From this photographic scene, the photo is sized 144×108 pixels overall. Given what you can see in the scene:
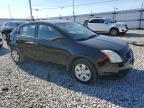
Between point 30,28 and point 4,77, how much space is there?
5.89 ft

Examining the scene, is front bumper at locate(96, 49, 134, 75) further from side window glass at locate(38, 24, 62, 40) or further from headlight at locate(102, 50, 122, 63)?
side window glass at locate(38, 24, 62, 40)

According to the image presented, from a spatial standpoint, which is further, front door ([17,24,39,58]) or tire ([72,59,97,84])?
front door ([17,24,39,58])

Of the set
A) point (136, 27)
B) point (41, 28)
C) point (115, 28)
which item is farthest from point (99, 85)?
point (136, 27)

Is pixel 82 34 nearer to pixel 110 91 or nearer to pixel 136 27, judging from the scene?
pixel 110 91

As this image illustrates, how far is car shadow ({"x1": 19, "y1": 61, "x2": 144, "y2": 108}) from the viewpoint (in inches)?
159

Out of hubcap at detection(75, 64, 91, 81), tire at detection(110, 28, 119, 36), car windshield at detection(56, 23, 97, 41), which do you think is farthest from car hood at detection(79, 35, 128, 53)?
tire at detection(110, 28, 119, 36)

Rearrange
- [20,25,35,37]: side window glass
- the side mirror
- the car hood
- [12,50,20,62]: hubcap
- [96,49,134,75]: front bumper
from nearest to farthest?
1. [96,49,134,75]: front bumper
2. the car hood
3. the side mirror
4. [20,25,35,37]: side window glass
5. [12,50,20,62]: hubcap

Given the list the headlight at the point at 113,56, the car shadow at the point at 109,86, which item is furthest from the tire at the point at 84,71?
the headlight at the point at 113,56

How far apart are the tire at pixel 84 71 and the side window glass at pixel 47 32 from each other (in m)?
1.04

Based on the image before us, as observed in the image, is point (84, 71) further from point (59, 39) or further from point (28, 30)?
point (28, 30)

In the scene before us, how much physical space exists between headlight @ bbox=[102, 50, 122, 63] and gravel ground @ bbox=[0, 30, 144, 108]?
70 cm

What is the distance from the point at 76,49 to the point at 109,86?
1271mm

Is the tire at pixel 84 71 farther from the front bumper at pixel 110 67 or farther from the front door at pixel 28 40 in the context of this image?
the front door at pixel 28 40

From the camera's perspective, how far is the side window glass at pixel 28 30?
6.05 m
